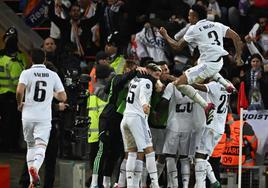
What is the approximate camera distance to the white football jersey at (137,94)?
767 inches

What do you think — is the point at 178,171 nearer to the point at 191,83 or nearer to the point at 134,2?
the point at 191,83

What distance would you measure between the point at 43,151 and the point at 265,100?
20.5 feet

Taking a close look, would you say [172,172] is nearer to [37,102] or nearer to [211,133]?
[211,133]

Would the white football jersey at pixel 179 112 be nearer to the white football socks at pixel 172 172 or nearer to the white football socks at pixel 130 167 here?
the white football socks at pixel 172 172

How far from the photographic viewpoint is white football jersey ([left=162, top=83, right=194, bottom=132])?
20.4 m

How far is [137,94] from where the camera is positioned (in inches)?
773

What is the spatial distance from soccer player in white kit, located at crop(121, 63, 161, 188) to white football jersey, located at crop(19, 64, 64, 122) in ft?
4.77

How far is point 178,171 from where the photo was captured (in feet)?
70.3

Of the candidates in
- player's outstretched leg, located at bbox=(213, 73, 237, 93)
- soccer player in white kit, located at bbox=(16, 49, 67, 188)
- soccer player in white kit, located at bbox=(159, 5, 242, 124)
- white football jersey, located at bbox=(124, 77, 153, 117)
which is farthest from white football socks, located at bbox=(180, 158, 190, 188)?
soccer player in white kit, located at bbox=(16, 49, 67, 188)

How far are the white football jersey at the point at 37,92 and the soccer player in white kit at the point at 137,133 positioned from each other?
1.45 m

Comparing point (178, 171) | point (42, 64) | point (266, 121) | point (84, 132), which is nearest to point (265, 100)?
point (266, 121)

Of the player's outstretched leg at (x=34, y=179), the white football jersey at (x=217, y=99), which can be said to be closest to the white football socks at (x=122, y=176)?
the white football jersey at (x=217, y=99)

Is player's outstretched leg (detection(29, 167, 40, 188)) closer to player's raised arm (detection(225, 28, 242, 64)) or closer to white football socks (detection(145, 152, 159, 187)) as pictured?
white football socks (detection(145, 152, 159, 187))

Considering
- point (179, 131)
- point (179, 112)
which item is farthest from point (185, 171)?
point (179, 112)
